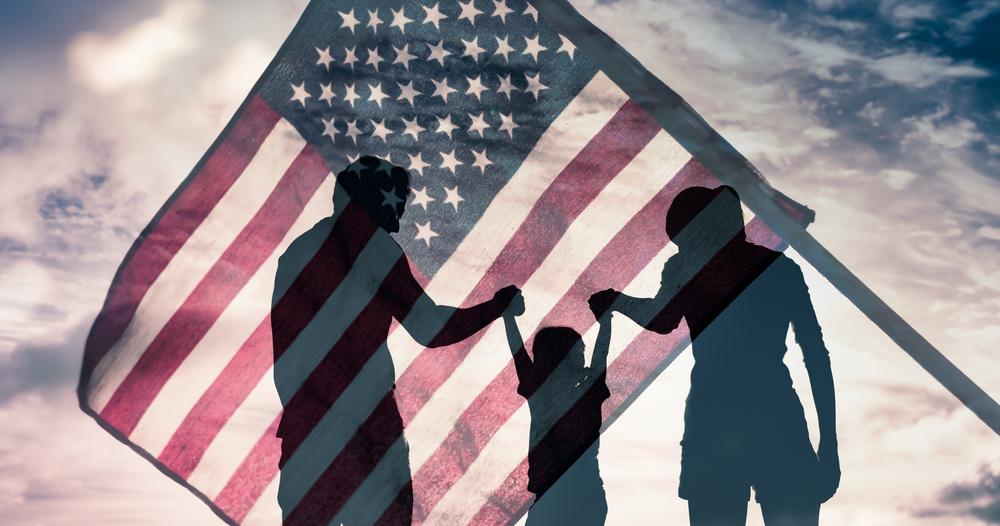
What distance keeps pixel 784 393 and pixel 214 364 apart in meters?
3.42

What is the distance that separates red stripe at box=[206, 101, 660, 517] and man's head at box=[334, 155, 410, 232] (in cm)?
70

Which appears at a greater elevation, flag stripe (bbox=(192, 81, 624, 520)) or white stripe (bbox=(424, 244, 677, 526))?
flag stripe (bbox=(192, 81, 624, 520))

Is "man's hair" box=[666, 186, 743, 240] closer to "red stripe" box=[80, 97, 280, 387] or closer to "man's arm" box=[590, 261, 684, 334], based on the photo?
"man's arm" box=[590, 261, 684, 334]

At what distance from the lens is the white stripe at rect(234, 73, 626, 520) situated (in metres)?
5.15

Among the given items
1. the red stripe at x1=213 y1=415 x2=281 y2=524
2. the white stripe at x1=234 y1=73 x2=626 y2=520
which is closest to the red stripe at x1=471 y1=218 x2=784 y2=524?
the white stripe at x1=234 y1=73 x2=626 y2=520

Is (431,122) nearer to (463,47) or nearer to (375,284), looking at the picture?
(463,47)

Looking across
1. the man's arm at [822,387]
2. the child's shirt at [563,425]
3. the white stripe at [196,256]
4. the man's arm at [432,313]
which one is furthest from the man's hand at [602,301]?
the white stripe at [196,256]

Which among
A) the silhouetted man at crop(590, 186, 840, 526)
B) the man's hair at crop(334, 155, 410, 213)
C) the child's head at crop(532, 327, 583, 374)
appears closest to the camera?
the silhouetted man at crop(590, 186, 840, 526)

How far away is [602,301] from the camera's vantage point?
5.23 metres

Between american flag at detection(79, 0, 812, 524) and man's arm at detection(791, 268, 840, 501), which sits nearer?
man's arm at detection(791, 268, 840, 501)

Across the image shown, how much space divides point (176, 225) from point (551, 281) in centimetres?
239

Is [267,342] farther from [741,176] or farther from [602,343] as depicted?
[741,176]

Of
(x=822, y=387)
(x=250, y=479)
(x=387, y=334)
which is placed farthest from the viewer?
(x=250, y=479)

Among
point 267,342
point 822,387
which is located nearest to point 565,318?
point 822,387
